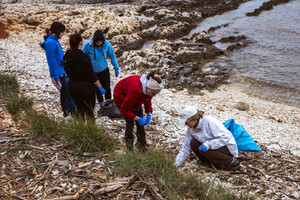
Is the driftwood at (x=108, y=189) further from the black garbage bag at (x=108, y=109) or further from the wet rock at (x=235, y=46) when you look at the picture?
the wet rock at (x=235, y=46)

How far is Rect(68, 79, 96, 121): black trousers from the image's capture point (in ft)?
14.4

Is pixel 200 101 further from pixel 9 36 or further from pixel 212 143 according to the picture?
pixel 9 36

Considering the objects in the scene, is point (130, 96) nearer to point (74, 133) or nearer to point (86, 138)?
point (86, 138)

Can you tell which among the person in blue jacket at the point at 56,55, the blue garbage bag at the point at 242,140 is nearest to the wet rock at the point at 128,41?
the person in blue jacket at the point at 56,55

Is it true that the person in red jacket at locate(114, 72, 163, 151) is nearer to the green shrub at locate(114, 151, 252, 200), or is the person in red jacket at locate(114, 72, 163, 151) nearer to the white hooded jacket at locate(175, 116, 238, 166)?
the green shrub at locate(114, 151, 252, 200)

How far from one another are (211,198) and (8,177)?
8.87 ft

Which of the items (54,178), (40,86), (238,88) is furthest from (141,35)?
(54,178)

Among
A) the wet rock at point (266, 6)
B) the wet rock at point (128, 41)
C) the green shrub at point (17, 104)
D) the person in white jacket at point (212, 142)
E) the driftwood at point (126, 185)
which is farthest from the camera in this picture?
the wet rock at point (266, 6)

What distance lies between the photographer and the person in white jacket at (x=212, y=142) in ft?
13.4

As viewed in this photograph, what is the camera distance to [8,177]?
3145 mm

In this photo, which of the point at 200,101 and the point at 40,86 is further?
the point at 200,101

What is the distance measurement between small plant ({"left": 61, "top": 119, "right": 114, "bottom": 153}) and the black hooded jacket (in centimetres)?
90

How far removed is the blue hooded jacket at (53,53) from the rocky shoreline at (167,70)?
4.11 feet

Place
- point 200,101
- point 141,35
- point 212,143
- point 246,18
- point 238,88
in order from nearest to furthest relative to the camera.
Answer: point 212,143 → point 200,101 → point 238,88 → point 141,35 → point 246,18
